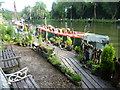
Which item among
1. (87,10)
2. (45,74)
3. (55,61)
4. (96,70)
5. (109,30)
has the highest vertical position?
(87,10)

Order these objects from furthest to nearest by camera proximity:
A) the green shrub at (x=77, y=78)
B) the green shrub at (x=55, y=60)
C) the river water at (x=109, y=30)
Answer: the river water at (x=109, y=30), the green shrub at (x=55, y=60), the green shrub at (x=77, y=78)

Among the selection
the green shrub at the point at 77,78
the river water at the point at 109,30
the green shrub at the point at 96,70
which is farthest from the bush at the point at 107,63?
the river water at the point at 109,30

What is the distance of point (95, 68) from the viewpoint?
205 inches

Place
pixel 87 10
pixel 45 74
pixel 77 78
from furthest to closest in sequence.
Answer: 1. pixel 87 10
2. pixel 45 74
3. pixel 77 78

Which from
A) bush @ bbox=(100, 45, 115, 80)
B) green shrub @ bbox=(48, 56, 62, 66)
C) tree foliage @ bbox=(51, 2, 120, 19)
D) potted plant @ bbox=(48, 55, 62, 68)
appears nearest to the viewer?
bush @ bbox=(100, 45, 115, 80)

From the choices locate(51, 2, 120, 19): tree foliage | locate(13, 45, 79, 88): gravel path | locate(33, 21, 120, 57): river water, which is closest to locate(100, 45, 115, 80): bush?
locate(13, 45, 79, 88): gravel path

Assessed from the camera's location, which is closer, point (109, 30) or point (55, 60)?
point (55, 60)

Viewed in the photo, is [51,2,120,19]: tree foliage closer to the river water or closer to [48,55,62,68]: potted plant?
the river water

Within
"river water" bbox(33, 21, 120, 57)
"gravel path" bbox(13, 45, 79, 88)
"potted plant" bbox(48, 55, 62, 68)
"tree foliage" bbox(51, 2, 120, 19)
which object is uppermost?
"tree foliage" bbox(51, 2, 120, 19)

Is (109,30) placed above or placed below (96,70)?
above

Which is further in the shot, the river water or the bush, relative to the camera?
the river water

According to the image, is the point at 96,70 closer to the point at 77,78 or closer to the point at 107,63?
the point at 107,63

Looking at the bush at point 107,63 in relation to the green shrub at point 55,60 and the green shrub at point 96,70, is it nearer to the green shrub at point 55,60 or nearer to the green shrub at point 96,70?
the green shrub at point 96,70

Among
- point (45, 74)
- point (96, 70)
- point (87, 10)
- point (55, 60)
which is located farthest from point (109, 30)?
point (87, 10)
